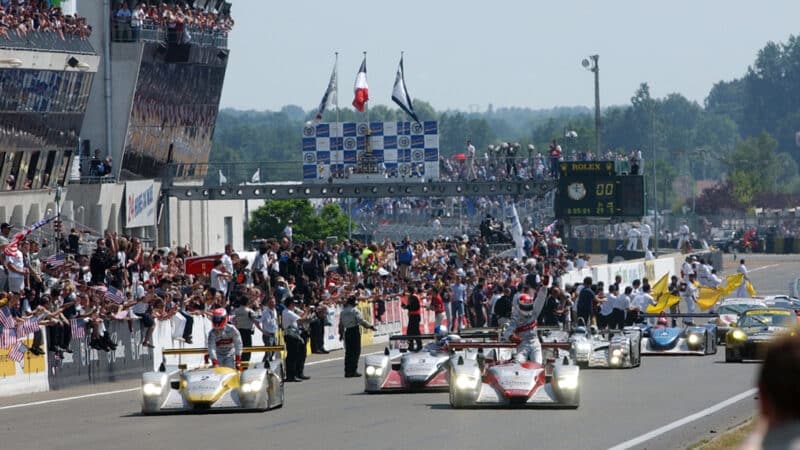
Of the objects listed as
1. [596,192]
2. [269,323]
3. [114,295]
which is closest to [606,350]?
[269,323]

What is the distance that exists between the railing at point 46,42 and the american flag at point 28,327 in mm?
15787

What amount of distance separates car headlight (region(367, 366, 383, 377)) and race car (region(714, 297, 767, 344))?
12462 mm

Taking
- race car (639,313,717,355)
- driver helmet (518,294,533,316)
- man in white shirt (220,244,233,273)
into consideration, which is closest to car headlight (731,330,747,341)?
race car (639,313,717,355)

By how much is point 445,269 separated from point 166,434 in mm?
26597

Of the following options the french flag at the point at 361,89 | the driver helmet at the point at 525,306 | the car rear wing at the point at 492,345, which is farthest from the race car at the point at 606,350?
the french flag at the point at 361,89

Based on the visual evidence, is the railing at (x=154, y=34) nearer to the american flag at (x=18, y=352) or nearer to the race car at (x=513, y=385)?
the american flag at (x=18, y=352)

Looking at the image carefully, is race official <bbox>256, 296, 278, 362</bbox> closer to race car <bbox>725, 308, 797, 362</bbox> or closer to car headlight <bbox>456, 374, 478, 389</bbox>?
car headlight <bbox>456, 374, 478, 389</bbox>

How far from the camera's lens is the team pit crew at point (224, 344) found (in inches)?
749

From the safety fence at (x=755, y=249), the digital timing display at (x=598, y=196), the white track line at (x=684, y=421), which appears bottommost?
the white track line at (x=684, y=421)

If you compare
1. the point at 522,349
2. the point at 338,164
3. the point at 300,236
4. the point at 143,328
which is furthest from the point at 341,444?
the point at 300,236

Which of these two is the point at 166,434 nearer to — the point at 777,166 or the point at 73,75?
the point at 73,75

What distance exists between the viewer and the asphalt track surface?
51.5 feet

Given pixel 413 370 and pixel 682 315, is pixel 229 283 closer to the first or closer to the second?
pixel 682 315

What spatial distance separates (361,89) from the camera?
60.6 metres
